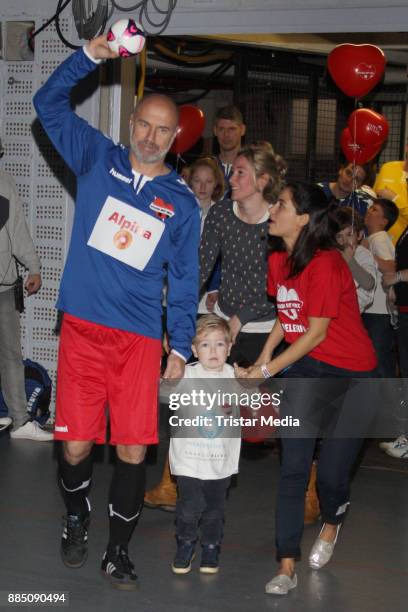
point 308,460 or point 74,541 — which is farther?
point 74,541

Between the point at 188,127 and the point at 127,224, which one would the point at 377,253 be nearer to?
the point at 188,127

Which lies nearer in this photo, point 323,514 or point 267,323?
point 323,514

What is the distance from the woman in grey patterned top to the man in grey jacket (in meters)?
1.59

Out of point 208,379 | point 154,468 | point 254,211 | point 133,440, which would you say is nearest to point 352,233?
point 254,211

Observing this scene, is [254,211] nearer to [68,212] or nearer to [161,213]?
[161,213]

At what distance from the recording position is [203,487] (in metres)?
4.09

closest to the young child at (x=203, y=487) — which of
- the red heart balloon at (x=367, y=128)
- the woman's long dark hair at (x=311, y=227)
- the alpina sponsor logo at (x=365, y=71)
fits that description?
the woman's long dark hair at (x=311, y=227)

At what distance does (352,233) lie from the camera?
6.01 meters

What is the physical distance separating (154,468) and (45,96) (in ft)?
8.50

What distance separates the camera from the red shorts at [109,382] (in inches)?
150

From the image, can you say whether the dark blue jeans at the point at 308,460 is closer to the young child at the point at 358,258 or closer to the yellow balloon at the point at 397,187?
the young child at the point at 358,258

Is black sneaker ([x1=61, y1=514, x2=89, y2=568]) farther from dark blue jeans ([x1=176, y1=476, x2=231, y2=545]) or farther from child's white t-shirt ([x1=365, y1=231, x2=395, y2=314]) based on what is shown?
child's white t-shirt ([x1=365, y1=231, x2=395, y2=314])

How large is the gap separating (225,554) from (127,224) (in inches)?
58.9

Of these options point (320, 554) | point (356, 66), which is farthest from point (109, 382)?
point (356, 66)
